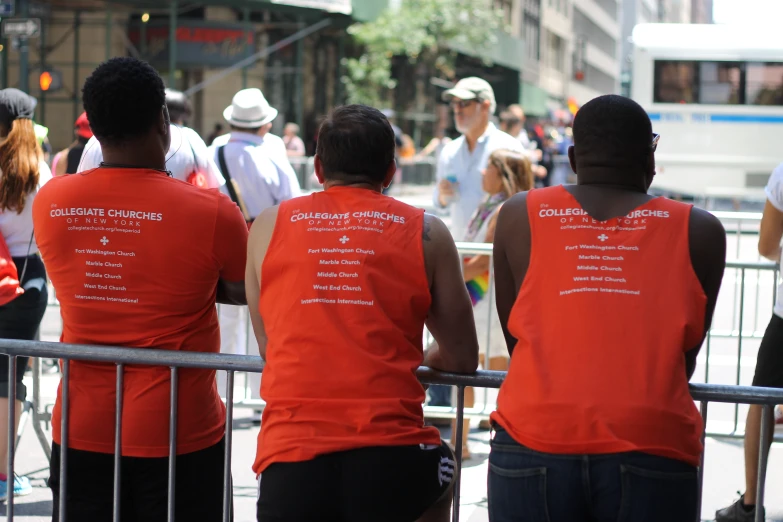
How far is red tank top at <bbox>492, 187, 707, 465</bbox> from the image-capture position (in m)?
2.78

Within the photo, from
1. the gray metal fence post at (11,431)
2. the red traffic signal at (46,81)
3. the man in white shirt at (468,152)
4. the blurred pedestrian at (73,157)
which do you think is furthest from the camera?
the red traffic signal at (46,81)

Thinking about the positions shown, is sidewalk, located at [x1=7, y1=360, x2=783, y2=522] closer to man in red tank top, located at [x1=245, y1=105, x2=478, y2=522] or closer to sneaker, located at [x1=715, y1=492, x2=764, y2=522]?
sneaker, located at [x1=715, y1=492, x2=764, y2=522]

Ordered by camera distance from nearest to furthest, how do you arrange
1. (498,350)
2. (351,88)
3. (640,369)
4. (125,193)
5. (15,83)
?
1. (640,369)
2. (125,193)
3. (498,350)
4. (15,83)
5. (351,88)

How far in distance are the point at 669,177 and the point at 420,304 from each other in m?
22.4

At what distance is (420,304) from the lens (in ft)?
10.1

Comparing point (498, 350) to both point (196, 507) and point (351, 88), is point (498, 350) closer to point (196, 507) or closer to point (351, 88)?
point (196, 507)

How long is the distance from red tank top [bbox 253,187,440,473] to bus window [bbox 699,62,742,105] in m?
23.1

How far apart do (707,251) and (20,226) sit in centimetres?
373

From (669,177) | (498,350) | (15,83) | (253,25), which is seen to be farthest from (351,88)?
(498,350)

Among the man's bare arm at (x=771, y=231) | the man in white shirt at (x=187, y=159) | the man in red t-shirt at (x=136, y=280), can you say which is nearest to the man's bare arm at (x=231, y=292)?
the man in red t-shirt at (x=136, y=280)

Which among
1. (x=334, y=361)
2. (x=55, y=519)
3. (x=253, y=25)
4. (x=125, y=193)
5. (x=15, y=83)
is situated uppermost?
(x=253, y=25)

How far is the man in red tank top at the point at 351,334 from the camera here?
289 cm

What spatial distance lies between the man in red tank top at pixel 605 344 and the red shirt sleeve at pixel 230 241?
87 cm

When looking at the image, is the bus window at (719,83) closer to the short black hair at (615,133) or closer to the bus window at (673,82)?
the bus window at (673,82)
